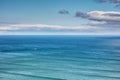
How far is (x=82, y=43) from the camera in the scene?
20.6 feet

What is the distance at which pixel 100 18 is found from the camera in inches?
194

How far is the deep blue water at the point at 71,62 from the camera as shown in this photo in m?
5.34

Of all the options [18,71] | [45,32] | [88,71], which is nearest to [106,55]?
[88,71]

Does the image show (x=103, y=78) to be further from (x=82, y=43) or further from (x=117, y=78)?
(x=82, y=43)

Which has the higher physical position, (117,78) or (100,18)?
(100,18)

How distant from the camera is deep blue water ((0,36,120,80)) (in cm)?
534

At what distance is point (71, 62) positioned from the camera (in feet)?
18.5

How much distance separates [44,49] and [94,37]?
2.21 metres

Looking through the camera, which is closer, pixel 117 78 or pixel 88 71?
pixel 117 78

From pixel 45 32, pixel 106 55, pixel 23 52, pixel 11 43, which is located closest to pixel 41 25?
pixel 45 32

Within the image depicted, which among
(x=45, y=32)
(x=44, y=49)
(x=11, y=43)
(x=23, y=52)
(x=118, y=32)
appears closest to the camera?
(x=118, y=32)

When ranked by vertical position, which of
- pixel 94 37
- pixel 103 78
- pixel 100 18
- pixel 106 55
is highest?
pixel 100 18

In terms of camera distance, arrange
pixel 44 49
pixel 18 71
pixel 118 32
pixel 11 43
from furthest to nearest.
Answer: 1. pixel 11 43
2. pixel 44 49
3. pixel 18 71
4. pixel 118 32

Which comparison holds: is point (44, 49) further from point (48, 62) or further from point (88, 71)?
point (88, 71)
